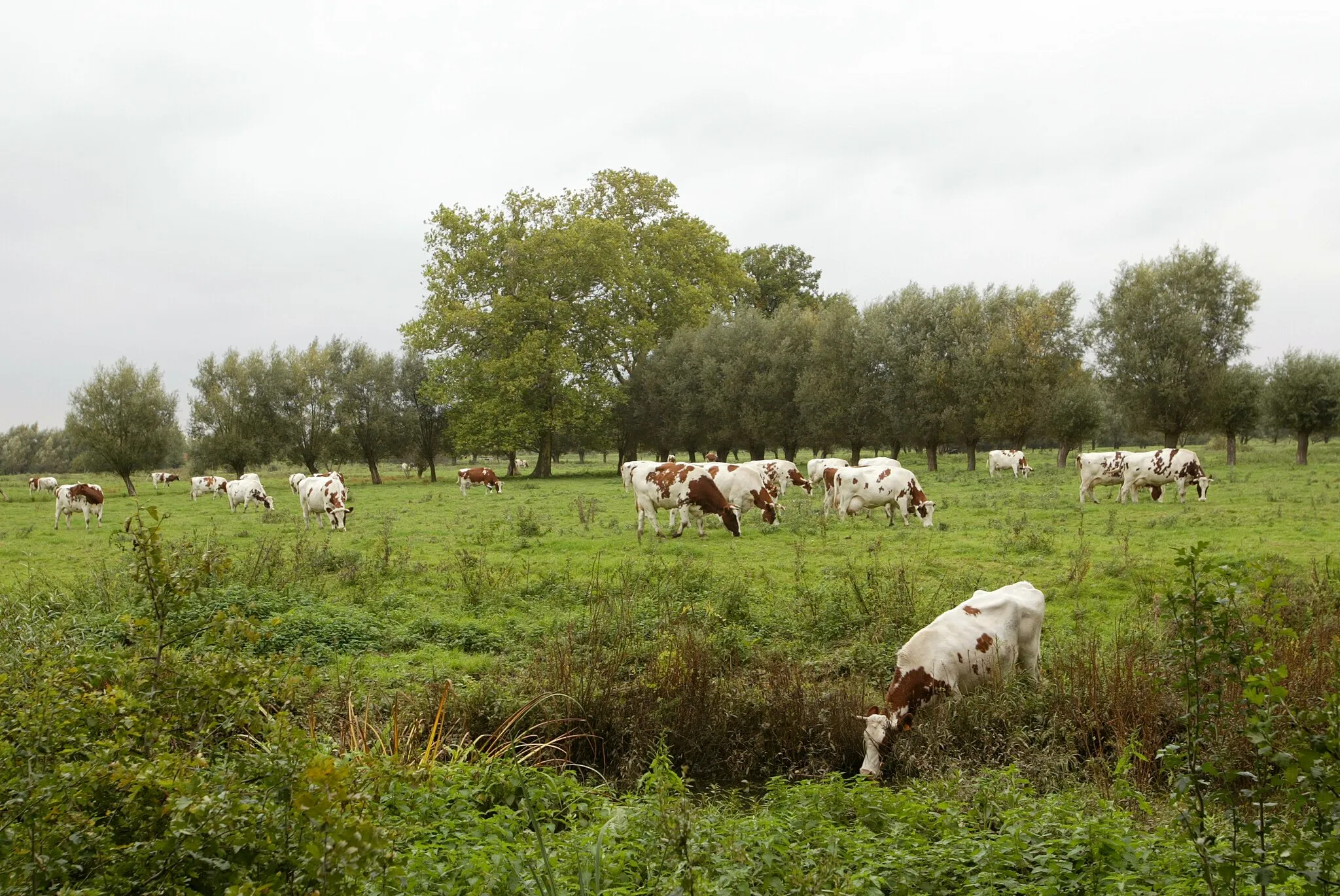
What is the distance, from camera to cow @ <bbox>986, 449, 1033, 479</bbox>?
131 ft

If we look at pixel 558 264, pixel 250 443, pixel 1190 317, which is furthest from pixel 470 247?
pixel 1190 317

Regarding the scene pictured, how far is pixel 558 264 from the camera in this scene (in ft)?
160

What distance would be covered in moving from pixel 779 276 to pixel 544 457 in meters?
26.6

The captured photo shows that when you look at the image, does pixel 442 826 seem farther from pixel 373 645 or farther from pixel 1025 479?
pixel 1025 479

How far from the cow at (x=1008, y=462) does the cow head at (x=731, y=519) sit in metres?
24.3

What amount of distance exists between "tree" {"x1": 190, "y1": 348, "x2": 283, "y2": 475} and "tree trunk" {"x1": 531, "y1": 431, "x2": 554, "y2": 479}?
17111 mm

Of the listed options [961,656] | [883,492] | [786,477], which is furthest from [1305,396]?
[961,656]

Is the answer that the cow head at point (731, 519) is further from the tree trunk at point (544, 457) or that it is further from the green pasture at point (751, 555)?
the tree trunk at point (544, 457)

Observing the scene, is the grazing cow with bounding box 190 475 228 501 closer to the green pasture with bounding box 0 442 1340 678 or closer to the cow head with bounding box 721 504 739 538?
the green pasture with bounding box 0 442 1340 678

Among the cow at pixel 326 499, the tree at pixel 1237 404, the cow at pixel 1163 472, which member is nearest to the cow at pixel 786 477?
the cow at pixel 1163 472

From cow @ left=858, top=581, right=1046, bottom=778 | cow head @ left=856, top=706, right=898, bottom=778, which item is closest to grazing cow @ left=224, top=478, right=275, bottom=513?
cow @ left=858, top=581, right=1046, bottom=778

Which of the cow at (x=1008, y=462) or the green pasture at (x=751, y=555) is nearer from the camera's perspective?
the green pasture at (x=751, y=555)

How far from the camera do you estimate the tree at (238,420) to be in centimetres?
5300

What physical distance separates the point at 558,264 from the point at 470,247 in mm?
5539
